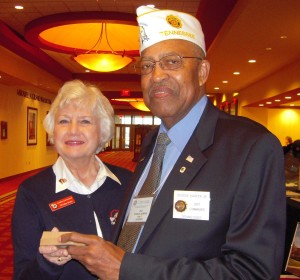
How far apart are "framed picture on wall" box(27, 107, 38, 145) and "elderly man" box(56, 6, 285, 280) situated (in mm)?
12980

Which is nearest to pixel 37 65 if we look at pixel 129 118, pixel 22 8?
pixel 22 8

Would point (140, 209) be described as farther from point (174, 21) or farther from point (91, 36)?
point (91, 36)

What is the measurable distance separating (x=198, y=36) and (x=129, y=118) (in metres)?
30.3

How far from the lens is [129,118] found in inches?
1246

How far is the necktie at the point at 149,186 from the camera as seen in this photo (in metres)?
1.33

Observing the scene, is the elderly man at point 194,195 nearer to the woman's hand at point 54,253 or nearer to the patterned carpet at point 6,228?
the woman's hand at point 54,253

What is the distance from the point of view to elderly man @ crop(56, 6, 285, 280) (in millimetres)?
1043

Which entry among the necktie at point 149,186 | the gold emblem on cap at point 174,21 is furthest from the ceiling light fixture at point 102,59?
the necktie at point 149,186

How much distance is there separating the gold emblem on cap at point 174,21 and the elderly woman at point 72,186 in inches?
26.9

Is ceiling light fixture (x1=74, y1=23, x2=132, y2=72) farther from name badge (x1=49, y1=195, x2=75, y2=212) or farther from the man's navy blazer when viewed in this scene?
the man's navy blazer

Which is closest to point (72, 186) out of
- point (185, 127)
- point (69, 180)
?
point (69, 180)

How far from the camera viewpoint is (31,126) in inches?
550

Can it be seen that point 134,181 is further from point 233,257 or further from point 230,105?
point 230,105

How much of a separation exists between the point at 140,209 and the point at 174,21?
2.40 feet
